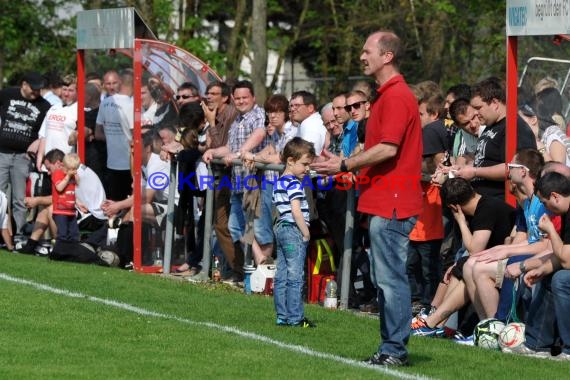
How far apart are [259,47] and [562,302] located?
19231mm

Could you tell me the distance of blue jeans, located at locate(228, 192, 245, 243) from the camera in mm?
14547

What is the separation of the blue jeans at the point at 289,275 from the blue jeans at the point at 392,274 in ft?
7.53

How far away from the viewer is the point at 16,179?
747 inches

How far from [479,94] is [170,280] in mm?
4603

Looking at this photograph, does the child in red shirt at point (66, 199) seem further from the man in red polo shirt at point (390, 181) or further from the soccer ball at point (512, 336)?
the man in red polo shirt at point (390, 181)

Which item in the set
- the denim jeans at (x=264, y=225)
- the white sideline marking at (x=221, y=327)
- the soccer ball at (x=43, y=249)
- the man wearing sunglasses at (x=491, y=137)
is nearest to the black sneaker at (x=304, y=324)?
the white sideline marking at (x=221, y=327)

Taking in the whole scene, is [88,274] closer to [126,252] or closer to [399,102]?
[126,252]

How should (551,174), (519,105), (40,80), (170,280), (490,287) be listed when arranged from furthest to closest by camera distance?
(40,80)
(170,280)
(519,105)
(490,287)
(551,174)

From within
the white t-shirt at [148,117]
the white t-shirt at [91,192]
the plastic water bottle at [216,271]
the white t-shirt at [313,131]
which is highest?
the white t-shirt at [148,117]

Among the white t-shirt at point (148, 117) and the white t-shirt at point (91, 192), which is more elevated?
the white t-shirt at point (148, 117)

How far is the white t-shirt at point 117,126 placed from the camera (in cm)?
1698

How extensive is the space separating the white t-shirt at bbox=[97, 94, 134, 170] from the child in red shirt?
0.64m

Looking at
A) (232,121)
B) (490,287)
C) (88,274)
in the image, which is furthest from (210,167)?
(490,287)

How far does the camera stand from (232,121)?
1531 centimetres
